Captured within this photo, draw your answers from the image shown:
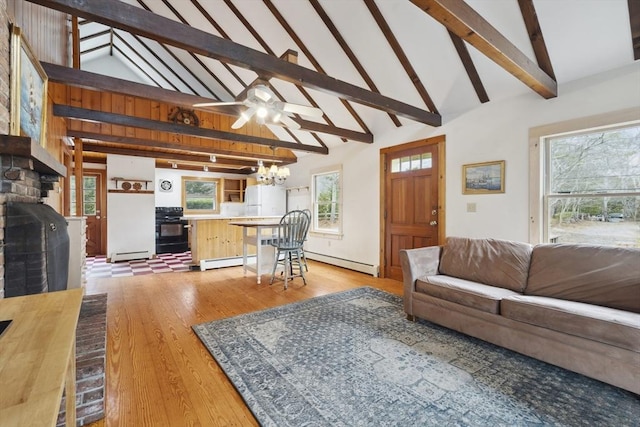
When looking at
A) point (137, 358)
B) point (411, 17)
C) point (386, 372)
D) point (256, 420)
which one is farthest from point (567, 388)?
point (411, 17)

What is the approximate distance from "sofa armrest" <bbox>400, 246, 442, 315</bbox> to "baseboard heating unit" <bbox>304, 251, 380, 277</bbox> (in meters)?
1.78

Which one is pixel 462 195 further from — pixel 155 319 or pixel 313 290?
pixel 155 319

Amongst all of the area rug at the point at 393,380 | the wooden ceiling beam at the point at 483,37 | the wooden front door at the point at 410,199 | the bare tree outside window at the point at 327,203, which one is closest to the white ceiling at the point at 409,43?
the wooden ceiling beam at the point at 483,37

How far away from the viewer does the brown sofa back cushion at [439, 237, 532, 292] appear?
8.63 ft

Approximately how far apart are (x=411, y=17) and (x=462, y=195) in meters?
2.15

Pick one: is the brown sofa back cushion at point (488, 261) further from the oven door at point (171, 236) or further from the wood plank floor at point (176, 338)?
the oven door at point (171, 236)

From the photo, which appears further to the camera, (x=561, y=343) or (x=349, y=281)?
(x=349, y=281)

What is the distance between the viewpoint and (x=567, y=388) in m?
1.81

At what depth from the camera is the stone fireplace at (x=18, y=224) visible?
1.62 m

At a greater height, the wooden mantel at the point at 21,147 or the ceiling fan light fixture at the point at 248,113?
the ceiling fan light fixture at the point at 248,113

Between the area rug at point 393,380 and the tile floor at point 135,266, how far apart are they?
3.13 meters

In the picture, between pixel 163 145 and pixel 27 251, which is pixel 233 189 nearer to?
pixel 163 145

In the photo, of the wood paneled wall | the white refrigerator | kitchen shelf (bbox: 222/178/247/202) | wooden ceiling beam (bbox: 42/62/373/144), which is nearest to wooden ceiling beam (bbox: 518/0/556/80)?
wooden ceiling beam (bbox: 42/62/373/144)

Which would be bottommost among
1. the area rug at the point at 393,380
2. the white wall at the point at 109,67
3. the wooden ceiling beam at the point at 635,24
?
the area rug at the point at 393,380
